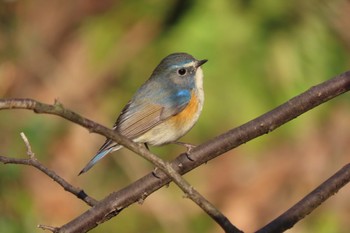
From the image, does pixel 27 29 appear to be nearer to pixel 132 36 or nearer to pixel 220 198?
pixel 132 36

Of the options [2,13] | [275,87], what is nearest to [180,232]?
[275,87]

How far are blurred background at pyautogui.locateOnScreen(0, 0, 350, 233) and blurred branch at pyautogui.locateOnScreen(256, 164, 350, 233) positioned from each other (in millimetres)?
1549

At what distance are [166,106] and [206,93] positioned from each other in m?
0.99

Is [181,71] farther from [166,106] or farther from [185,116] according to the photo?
[185,116]

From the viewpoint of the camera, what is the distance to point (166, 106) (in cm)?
476

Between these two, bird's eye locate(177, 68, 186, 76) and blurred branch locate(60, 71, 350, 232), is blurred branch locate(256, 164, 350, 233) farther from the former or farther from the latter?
bird's eye locate(177, 68, 186, 76)

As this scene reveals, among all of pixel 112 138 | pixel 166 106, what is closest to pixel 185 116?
pixel 166 106

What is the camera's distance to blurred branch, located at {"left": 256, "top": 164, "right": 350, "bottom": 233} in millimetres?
2860

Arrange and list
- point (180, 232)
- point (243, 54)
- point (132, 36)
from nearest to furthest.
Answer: point (243, 54) < point (180, 232) < point (132, 36)

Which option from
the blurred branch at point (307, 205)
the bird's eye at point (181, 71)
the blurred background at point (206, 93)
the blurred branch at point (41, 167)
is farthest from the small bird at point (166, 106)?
the blurred branch at point (307, 205)

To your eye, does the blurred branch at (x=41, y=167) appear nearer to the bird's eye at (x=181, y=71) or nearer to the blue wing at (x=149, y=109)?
the blue wing at (x=149, y=109)

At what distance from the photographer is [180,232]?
6359 mm

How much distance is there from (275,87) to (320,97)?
2.53m

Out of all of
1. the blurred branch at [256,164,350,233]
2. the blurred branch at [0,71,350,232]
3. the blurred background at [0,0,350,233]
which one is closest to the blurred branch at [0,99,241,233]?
the blurred branch at [0,71,350,232]
